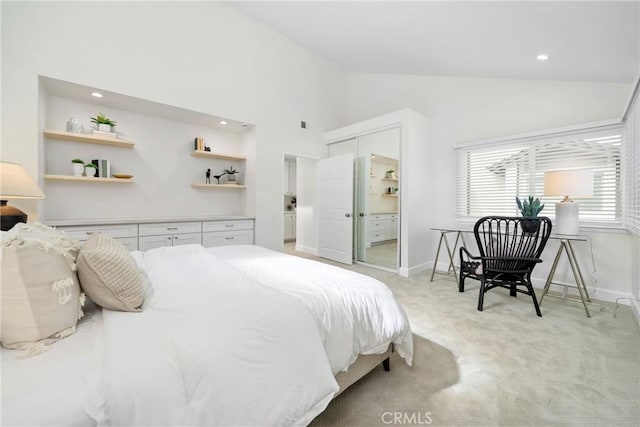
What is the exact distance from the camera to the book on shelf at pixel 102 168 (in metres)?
3.13

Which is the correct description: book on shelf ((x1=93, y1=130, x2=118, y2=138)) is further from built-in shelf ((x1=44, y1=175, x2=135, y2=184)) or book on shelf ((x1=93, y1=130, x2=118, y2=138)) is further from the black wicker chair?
the black wicker chair

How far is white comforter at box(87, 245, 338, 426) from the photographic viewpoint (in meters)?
0.72

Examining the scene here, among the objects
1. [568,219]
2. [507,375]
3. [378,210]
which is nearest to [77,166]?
[378,210]

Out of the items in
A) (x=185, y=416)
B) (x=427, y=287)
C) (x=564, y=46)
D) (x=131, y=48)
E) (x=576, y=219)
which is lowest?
(x=427, y=287)

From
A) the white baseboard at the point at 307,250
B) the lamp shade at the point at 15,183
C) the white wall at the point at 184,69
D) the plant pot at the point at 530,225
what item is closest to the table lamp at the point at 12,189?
the lamp shade at the point at 15,183

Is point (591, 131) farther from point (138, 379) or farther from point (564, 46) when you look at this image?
point (138, 379)

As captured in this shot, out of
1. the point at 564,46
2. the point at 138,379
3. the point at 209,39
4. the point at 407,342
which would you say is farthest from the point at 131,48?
the point at 564,46

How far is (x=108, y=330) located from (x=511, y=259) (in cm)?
305

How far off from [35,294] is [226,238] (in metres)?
3.01

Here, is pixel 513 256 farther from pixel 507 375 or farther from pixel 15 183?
pixel 15 183

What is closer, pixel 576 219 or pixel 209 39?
pixel 576 219

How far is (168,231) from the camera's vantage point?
3326 millimetres

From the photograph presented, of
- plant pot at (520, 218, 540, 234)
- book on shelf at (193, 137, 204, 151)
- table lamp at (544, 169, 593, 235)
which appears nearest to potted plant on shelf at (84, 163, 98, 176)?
book on shelf at (193, 137, 204, 151)

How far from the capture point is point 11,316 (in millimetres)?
801
